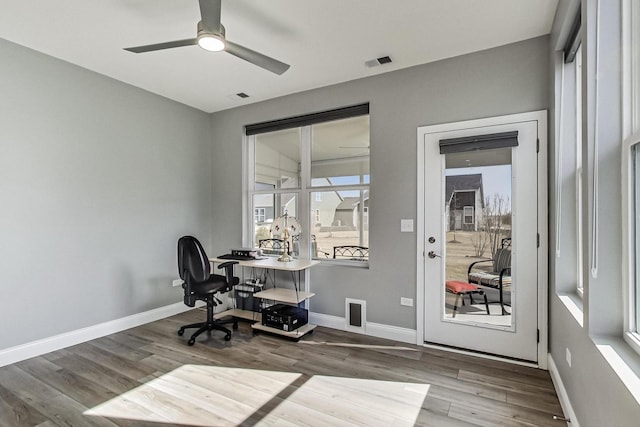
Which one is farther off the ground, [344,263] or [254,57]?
[254,57]

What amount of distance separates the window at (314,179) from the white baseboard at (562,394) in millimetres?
1914

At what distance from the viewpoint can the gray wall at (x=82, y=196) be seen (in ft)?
9.33

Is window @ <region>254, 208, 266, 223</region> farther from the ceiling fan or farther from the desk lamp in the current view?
the ceiling fan

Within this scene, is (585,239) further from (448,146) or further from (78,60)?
(78,60)

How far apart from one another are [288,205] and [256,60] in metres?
2.07

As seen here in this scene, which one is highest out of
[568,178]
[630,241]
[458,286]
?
[568,178]

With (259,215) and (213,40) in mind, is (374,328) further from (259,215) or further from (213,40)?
(213,40)

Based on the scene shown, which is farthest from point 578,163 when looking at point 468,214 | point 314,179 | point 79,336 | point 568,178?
point 79,336

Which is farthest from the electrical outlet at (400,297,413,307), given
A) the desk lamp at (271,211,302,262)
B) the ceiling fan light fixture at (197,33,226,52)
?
the ceiling fan light fixture at (197,33,226,52)

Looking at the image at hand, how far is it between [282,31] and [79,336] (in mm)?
3544

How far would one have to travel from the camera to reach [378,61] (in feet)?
10.3

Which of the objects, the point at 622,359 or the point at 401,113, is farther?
the point at 401,113

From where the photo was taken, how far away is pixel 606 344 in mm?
1446

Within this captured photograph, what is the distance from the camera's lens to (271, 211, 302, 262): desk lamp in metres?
3.78
